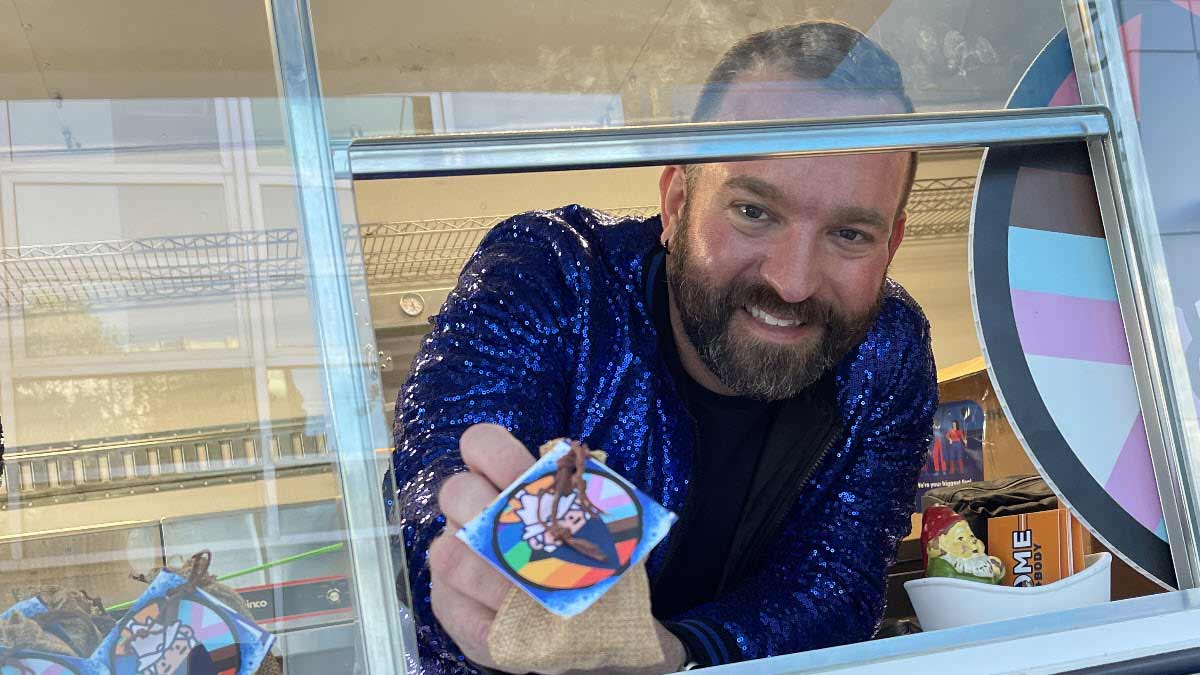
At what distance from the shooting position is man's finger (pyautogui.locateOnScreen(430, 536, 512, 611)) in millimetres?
1033

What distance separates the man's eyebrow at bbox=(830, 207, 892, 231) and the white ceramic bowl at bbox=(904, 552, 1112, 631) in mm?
443

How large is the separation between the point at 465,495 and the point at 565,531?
0.13m

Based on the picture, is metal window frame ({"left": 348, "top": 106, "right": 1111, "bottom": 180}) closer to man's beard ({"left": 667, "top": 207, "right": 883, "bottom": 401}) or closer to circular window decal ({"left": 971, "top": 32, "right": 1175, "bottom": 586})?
circular window decal ({"left": 971, "top": 32, "right": 1175, "bottom": 586})

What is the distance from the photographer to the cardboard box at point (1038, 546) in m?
1.38

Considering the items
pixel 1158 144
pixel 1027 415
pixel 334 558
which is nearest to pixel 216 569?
pixel 334 558

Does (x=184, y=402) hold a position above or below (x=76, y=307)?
below

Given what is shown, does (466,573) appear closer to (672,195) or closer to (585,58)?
(585,58)

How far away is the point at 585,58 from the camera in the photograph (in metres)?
1.23

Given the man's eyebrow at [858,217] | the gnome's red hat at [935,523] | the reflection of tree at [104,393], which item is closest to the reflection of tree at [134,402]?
the reflection of tree at [104,393]

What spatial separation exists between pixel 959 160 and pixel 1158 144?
0.22 m

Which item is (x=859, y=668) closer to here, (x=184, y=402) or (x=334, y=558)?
(x=334, y=558)

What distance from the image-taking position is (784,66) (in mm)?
1250

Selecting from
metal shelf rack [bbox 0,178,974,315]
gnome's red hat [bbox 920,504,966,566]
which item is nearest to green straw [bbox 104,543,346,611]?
metal shelf rack [bbox 0,178,974,315]

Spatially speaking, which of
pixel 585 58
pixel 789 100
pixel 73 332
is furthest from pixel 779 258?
pixel 73 332
